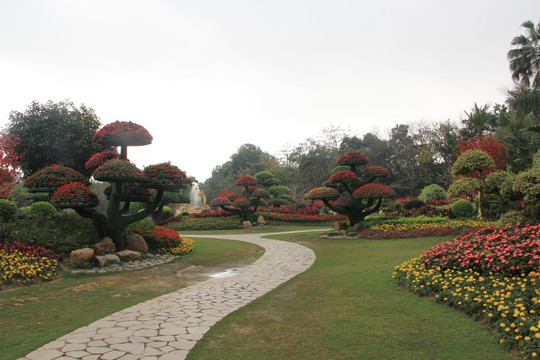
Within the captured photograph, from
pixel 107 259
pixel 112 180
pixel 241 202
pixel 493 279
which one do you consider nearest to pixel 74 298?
pixel 107 259

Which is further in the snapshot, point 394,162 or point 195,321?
point 394,162

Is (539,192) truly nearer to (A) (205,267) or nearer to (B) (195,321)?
(B) (195,321)

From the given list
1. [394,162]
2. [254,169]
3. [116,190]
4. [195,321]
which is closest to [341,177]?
[116,190]

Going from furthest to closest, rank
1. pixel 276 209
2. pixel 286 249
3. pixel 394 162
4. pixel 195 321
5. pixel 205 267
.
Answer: pixel 394 162 → pixel 276 209 → pixel 286 249 → pixel 205 267 → pixel 195 321

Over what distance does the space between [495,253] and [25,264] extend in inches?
354

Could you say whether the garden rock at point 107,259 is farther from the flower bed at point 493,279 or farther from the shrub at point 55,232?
the flower bed at point 493,279

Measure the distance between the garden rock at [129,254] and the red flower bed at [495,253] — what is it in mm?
7459

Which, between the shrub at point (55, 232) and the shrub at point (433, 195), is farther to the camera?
the shrub at point (433, 195)

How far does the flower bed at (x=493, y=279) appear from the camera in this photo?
12.5 feet

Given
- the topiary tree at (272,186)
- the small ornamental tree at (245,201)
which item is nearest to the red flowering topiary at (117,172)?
the small ornamental tree at (245,201)

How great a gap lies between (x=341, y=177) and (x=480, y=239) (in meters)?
9.16

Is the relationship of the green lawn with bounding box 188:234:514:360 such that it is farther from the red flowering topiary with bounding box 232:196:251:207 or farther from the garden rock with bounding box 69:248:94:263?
the red flowering topiary with bounding box 232:196:251:207

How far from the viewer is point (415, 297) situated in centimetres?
565

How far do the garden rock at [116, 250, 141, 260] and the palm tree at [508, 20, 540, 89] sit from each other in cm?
2454
